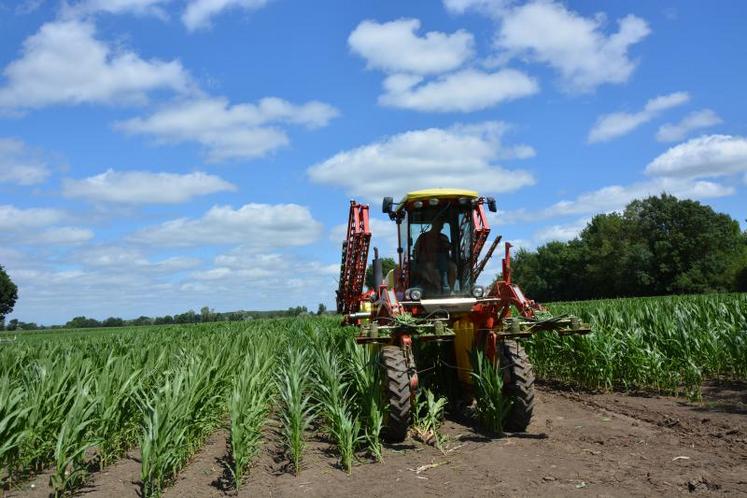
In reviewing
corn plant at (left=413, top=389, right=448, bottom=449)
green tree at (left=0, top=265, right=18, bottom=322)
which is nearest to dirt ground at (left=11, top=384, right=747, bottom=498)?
corn plant at (left=413, top=389, right=448, bottom=449)

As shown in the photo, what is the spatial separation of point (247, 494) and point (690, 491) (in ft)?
11.3

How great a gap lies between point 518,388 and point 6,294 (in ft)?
270

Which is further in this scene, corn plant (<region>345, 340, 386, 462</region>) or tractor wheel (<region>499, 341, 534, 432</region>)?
tractor wheel (<region>499, 341, 534, 432</region>)

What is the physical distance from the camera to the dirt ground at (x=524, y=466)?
4734 millimetres

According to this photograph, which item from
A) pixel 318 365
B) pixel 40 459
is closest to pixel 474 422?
pixel 318 365

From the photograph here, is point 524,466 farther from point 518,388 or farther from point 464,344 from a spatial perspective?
point 464,344

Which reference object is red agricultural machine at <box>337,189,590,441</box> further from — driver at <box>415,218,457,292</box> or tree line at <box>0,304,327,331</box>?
tree line at <box>0,304,327,331</box>

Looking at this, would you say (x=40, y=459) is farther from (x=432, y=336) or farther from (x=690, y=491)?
(x=690, y=491)

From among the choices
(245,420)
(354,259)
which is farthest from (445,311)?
(354,259)

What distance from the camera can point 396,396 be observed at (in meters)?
5.95

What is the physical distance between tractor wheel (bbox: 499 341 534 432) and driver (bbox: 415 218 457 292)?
1.63m

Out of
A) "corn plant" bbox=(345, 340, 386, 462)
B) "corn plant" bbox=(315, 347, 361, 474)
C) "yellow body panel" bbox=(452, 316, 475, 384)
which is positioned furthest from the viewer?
"yellow body panel" bbox=(452, 316, 475, 384)

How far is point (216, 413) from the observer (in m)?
6.86

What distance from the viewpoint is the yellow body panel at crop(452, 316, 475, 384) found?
726 cm
